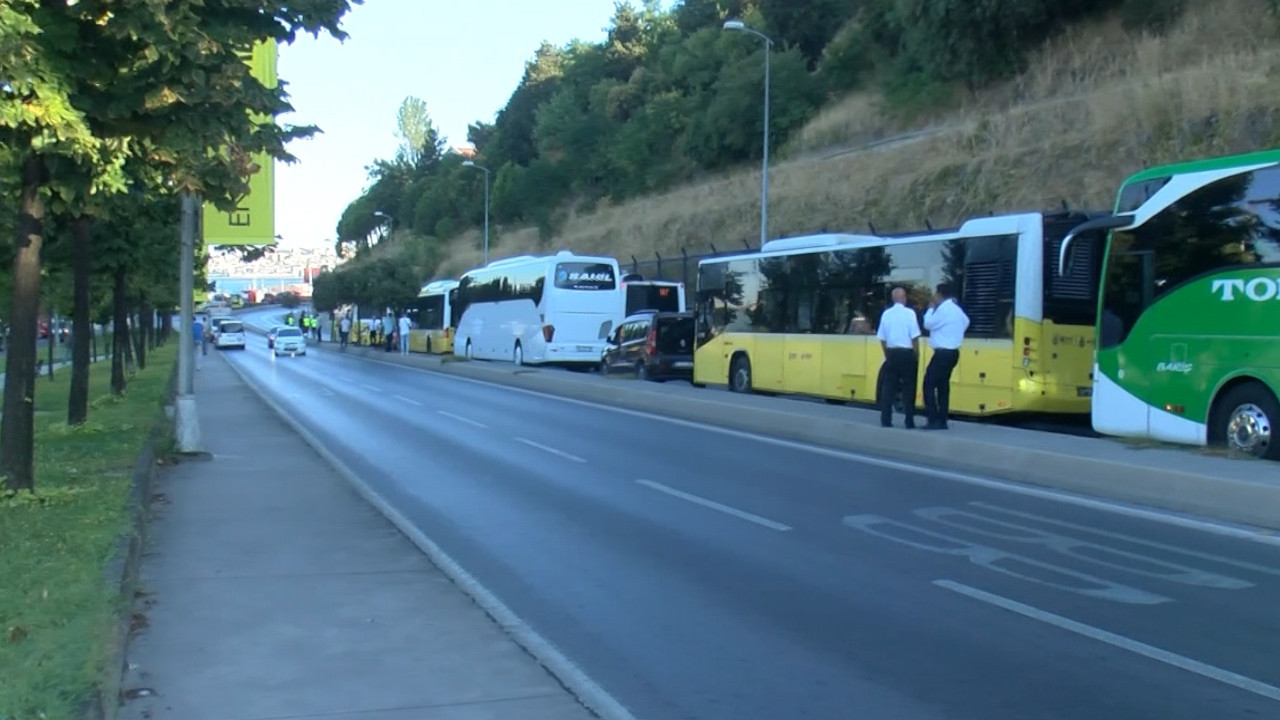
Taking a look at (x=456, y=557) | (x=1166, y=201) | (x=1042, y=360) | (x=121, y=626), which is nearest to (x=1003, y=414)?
(x=1042, y=360)

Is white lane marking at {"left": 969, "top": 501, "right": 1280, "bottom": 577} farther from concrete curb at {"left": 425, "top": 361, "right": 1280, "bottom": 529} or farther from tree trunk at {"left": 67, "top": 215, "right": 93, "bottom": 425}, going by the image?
tree trunk at {"left": 67, "top": 215, "right": 93, "bottom": 425}

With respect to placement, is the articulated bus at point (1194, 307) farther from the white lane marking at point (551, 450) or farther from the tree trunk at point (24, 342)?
the tree trunk at point (24, 342)

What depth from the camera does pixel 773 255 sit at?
26.6 m

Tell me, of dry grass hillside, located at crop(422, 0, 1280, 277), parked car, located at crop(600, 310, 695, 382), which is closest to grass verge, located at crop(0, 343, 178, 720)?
parked car, located at crop(600, 310, 695, 382)

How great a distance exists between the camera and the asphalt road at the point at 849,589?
6.71m

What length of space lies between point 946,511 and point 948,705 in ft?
19.9

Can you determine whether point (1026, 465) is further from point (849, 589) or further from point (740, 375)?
point (740, 375)

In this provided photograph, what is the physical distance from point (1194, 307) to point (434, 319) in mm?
48791

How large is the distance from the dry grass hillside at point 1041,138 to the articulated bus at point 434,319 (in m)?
9.00

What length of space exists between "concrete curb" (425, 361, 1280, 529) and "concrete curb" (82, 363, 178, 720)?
8.76 m

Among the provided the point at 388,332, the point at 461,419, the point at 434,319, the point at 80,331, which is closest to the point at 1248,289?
the point at 461,419

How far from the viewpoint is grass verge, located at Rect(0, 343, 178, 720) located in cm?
595

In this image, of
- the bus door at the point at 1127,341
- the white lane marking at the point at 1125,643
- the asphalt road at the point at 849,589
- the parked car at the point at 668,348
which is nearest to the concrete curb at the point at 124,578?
the asphalt road at the point at 849,589

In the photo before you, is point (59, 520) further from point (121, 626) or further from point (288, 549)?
point (121, 626)
